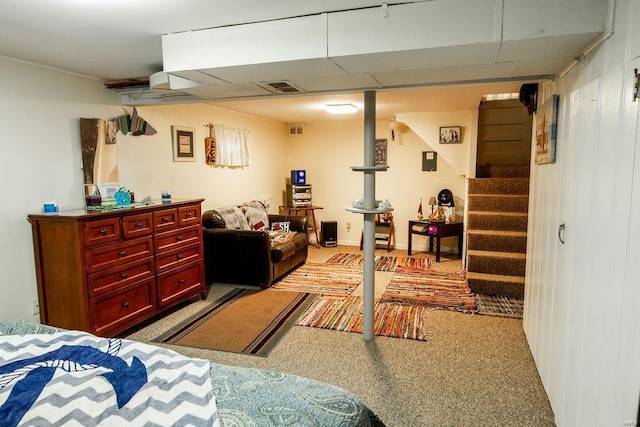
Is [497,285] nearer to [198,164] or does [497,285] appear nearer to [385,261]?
[385,261]

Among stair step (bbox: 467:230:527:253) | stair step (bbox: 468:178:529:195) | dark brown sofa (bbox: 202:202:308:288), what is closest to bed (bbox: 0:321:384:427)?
dark brown sofa (bbox: 202:202:308:288)

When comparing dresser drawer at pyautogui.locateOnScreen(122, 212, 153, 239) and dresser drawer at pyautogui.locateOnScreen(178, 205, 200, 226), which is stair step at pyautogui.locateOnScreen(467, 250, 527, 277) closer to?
dresser drawer at pyautogui.locateOnScreen(178, 205, 200, 226)

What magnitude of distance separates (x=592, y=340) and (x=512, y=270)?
2810mm

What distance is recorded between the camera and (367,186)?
3084 millimetres

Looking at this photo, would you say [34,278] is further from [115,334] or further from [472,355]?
[472,355]

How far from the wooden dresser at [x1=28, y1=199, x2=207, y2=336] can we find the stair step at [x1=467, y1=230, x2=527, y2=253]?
11.0ft

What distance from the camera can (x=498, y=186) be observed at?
5059mm

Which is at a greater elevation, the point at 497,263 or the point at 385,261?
the point at 497,263

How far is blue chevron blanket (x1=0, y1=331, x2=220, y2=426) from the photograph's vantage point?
3.66 feet

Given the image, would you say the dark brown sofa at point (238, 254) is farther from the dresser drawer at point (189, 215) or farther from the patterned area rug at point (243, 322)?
the dresser drawer at point (189, 215)

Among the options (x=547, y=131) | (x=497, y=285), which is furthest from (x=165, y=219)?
(x=497, y=285)

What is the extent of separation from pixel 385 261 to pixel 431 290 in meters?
1.43

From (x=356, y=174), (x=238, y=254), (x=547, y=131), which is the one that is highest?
(x=547, y=131)

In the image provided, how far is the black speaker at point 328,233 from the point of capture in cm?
684
